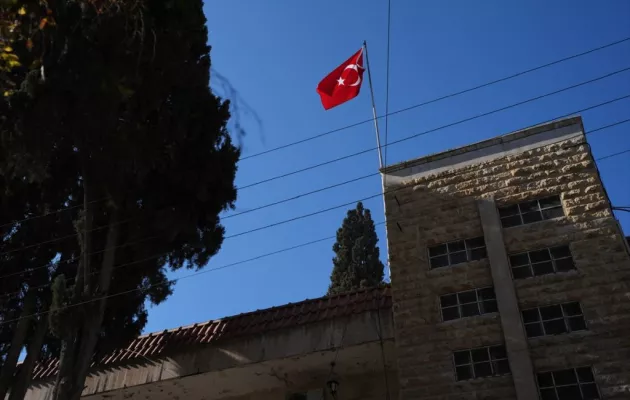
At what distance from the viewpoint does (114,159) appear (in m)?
13.2

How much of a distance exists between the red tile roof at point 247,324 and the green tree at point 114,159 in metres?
0.79

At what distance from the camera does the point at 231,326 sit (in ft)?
45.6

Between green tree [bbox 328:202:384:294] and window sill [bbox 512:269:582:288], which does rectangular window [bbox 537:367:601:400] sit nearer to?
window sill [bbox 512:269:582:288]

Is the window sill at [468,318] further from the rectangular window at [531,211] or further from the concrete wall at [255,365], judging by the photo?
the rectangular window at [531,211]

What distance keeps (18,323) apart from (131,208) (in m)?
3.69

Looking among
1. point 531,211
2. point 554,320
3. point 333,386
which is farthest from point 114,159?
point 554,320

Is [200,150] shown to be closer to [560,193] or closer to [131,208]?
[131,208]

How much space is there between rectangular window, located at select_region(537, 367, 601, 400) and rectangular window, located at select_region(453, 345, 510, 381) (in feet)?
2.26

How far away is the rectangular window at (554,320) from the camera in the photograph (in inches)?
429

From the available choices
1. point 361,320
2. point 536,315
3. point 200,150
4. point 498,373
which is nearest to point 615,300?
point 536,315

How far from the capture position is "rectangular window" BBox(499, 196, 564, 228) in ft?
40.2

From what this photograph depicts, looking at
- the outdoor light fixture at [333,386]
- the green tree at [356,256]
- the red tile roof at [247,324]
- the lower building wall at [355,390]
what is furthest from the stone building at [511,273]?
the green tree at [356,256]

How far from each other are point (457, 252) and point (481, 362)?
98.1 inches

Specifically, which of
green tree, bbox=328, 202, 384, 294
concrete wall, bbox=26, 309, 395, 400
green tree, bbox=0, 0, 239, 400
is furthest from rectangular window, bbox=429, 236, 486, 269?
green tree, bbox=328, 202, 384, 294
